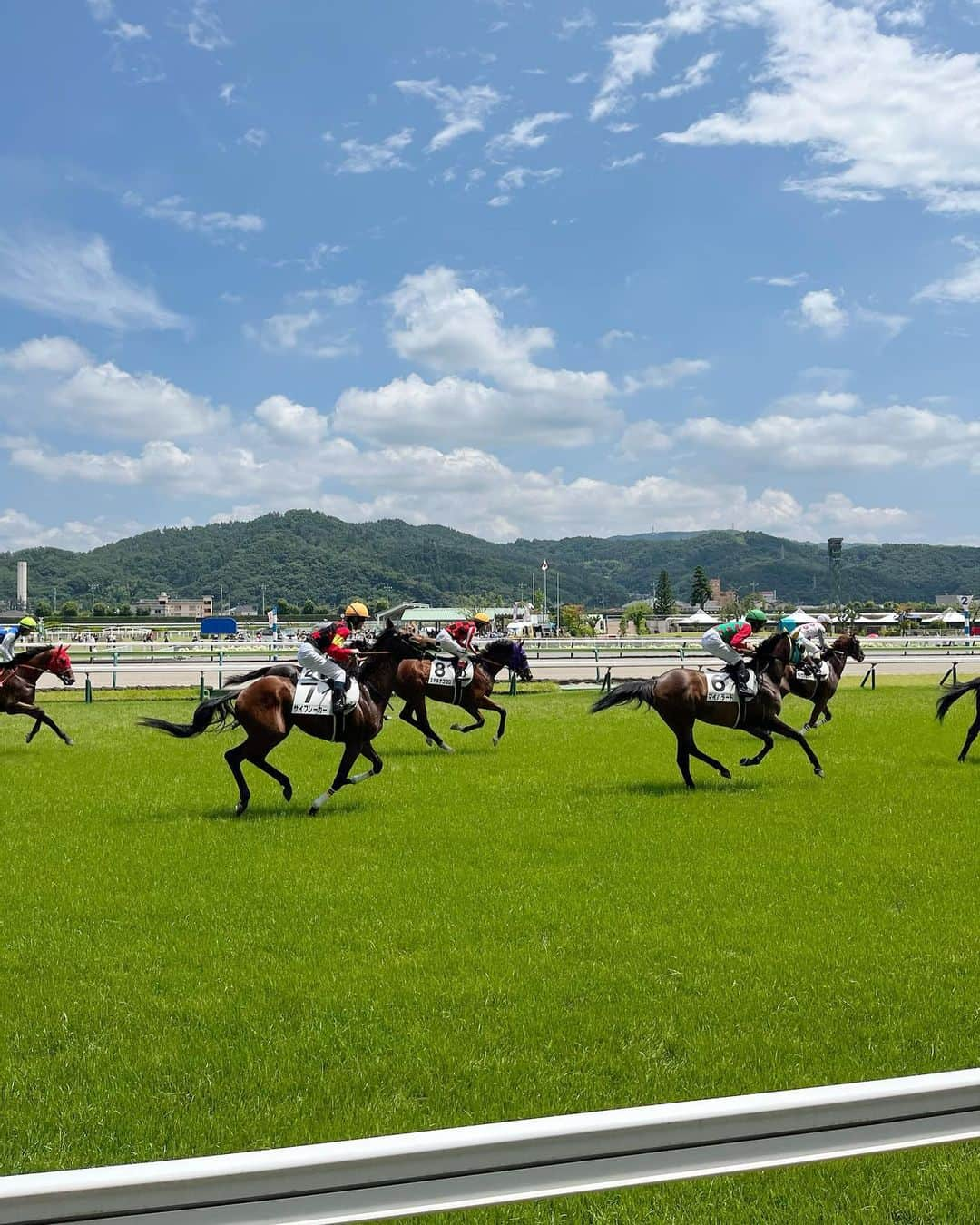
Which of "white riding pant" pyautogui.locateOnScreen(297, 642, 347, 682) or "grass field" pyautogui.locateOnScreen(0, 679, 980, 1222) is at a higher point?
"white riding pant" pyautogui.locateOnScreen(297, 642, 347, 682)

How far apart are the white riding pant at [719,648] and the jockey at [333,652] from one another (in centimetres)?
437

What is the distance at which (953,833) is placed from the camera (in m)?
8.60

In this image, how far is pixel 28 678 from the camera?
15.9 meters

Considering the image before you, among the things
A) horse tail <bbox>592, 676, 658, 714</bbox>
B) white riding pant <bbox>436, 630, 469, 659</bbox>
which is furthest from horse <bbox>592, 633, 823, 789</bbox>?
white riding pant <bbox>436, 630, 469, 659</bbox>

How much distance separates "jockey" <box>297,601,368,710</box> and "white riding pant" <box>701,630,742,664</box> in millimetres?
4370

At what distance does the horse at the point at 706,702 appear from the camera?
37.1 feet

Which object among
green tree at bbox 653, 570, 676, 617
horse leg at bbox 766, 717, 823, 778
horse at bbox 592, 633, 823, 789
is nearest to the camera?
horse at bbox 592, 633, 823, 789

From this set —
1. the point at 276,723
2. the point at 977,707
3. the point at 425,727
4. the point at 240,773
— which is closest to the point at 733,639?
the point at 977,707

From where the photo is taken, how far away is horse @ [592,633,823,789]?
1130 cm

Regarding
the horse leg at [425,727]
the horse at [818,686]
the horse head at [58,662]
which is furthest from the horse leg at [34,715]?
the horse at [818,686]

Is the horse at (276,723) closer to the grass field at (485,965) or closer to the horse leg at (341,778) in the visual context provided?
the horse leg at (341,778)

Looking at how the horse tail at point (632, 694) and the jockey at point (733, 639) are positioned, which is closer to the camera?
the horse tail at point (632, 694)

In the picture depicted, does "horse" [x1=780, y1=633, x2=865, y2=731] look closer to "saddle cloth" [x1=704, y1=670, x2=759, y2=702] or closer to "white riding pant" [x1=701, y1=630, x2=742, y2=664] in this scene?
"white riding pant" [x1=701, y1=630, x2=742, y2=664]

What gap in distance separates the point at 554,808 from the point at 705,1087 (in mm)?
5989
